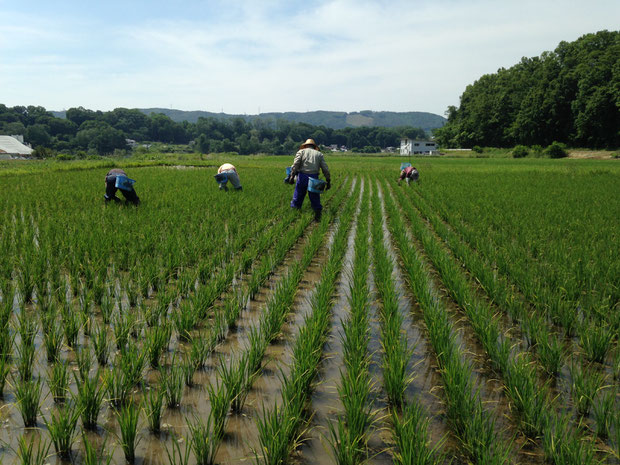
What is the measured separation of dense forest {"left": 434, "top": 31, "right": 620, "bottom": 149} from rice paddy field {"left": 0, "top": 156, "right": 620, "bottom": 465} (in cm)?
4606

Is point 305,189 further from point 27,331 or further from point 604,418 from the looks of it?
point 604,418

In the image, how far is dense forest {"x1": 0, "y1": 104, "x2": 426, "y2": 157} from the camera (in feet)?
222

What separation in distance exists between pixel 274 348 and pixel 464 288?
1.60 m

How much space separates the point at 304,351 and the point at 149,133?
331 ft

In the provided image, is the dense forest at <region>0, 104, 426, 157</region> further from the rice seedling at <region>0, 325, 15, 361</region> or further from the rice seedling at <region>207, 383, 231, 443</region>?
the rice seedling at <region>207, 383, 231, 443</region>

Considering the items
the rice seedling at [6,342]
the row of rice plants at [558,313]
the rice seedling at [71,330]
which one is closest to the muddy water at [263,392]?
the rice seedling at [71,330]

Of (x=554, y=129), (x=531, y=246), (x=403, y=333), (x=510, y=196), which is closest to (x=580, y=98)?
(x=554, y=129)

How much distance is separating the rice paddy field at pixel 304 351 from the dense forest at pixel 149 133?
66126 millimetres

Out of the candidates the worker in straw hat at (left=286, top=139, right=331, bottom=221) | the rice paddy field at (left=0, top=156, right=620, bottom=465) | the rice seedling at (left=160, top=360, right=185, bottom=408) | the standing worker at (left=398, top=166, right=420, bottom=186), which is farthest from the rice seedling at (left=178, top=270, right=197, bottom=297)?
the standing worker at (left=398, top=166, right=420, bottom=186)

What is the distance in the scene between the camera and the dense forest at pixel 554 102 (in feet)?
132

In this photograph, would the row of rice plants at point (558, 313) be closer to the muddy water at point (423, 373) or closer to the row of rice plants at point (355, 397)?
the muddy water at point (423, 373)

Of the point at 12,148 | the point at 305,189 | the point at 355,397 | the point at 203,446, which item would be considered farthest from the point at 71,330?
the point at 12,148

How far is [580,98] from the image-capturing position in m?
42.5

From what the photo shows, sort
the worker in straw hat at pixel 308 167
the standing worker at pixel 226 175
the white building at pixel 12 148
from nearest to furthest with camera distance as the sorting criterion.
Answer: the worker in straw hat at pixel 308 167 → the standing worker at pixel 226 175 → the white building at pixel 12 148
